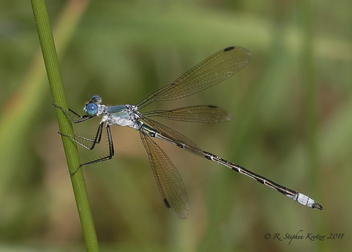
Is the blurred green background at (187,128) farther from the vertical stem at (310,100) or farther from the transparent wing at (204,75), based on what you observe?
the transparent wing at (204,75)

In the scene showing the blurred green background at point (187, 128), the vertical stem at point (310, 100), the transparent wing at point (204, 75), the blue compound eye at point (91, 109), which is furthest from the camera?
the transparent wing at point (204, 75)

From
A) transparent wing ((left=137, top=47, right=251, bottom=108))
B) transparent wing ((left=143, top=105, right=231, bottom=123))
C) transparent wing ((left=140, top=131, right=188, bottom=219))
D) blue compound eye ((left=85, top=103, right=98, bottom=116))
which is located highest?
transparent wing ((left=137, top=47, right=251, bottom=108))

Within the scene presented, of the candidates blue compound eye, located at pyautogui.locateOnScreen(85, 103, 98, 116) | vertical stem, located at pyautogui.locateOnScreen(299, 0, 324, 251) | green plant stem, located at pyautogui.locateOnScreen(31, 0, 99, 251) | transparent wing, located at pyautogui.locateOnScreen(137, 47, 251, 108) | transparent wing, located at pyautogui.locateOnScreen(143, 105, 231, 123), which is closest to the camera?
green plant stem, located at pyautogui.locateOnScreen(31, 0, 99, 251)

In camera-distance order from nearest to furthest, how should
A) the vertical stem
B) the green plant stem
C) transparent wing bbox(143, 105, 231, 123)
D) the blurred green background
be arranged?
the green plant stem → the vertical stem → the blurred green background → transparent wing bbox(143, 105, 231, 123)

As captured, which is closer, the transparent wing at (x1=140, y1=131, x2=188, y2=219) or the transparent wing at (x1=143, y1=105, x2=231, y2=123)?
the transparent wing at (x1=140, y1=131, x2=188, y2=219)

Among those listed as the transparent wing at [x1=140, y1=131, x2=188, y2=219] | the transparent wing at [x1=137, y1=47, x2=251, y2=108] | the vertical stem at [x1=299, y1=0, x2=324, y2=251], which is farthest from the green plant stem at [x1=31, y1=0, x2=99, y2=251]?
the vertical stem at [x1=299, y1=0, x2=324, y2=251]

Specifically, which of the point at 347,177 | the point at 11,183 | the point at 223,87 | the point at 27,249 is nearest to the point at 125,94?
the point at 223,87

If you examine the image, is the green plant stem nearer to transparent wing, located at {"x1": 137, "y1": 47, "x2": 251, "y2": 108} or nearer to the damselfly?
the damselfly

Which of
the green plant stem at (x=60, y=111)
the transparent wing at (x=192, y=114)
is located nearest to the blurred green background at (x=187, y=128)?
the transparent wing at (x=192, y=114)
